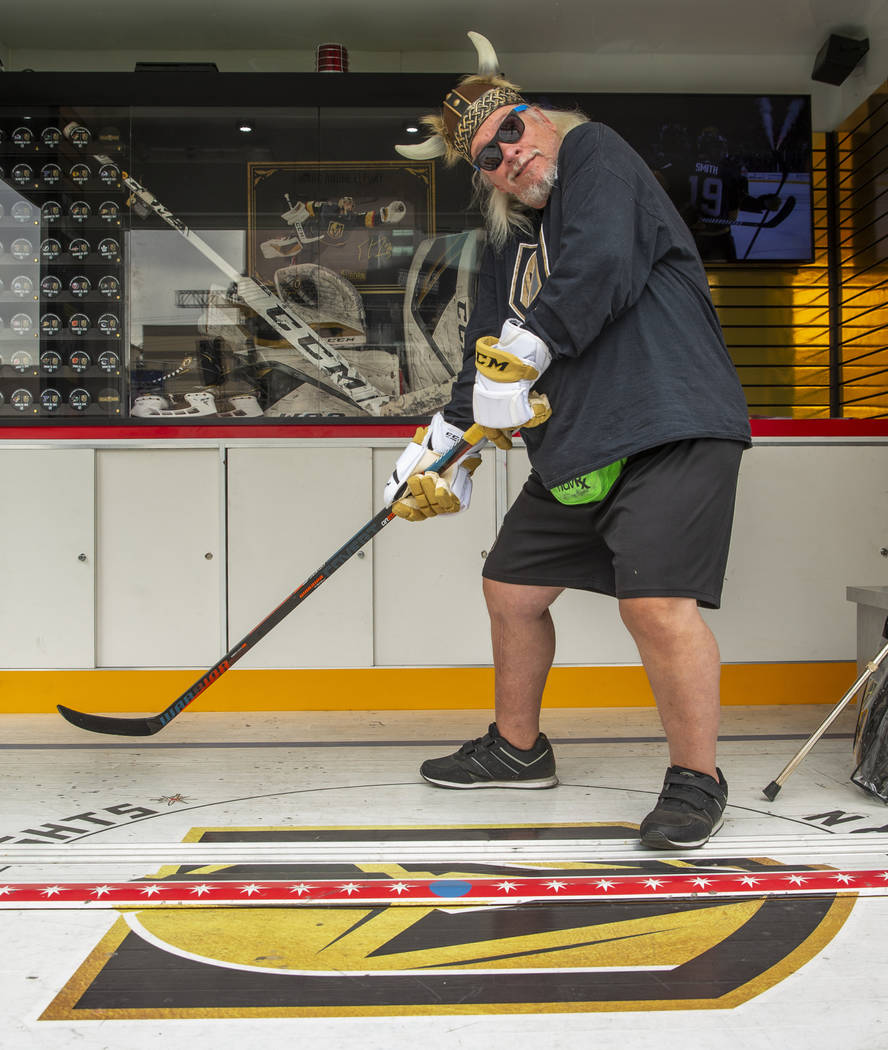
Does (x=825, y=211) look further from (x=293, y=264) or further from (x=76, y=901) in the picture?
(x=76, y=901)

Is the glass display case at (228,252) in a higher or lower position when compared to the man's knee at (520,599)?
higher

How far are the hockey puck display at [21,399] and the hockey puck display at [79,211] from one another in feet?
2.32

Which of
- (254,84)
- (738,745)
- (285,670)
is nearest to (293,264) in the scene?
(254,84)

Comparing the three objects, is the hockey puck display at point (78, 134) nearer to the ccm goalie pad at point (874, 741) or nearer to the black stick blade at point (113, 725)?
the black stick blade at point (113, 725)

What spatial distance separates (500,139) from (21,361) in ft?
8.38

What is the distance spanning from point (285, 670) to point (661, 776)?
139 cm

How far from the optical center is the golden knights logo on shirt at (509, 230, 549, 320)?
6.43ft

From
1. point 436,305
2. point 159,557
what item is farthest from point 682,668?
point 436,305

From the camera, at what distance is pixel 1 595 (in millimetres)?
3137

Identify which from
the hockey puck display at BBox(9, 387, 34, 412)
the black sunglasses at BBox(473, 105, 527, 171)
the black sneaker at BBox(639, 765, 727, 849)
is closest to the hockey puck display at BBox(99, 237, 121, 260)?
the hockey puck display at BBox(9, 387, 34, 412)

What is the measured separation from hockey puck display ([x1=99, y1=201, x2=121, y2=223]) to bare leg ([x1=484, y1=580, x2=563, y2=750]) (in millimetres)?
2495

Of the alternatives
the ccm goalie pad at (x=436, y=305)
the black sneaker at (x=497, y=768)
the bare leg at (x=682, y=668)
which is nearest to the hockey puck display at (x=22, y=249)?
the ccm goalie pad at (x=436, y=305)

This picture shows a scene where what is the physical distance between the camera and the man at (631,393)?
172 cm

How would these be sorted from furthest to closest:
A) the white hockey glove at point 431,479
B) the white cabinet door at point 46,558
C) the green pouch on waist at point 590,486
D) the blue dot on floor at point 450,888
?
the white cabinet door at point 46,558 < the white hockey glove at point 431,479 < the green pouch on waist at point 590,486 < the blue dot on floor at point 450,888
